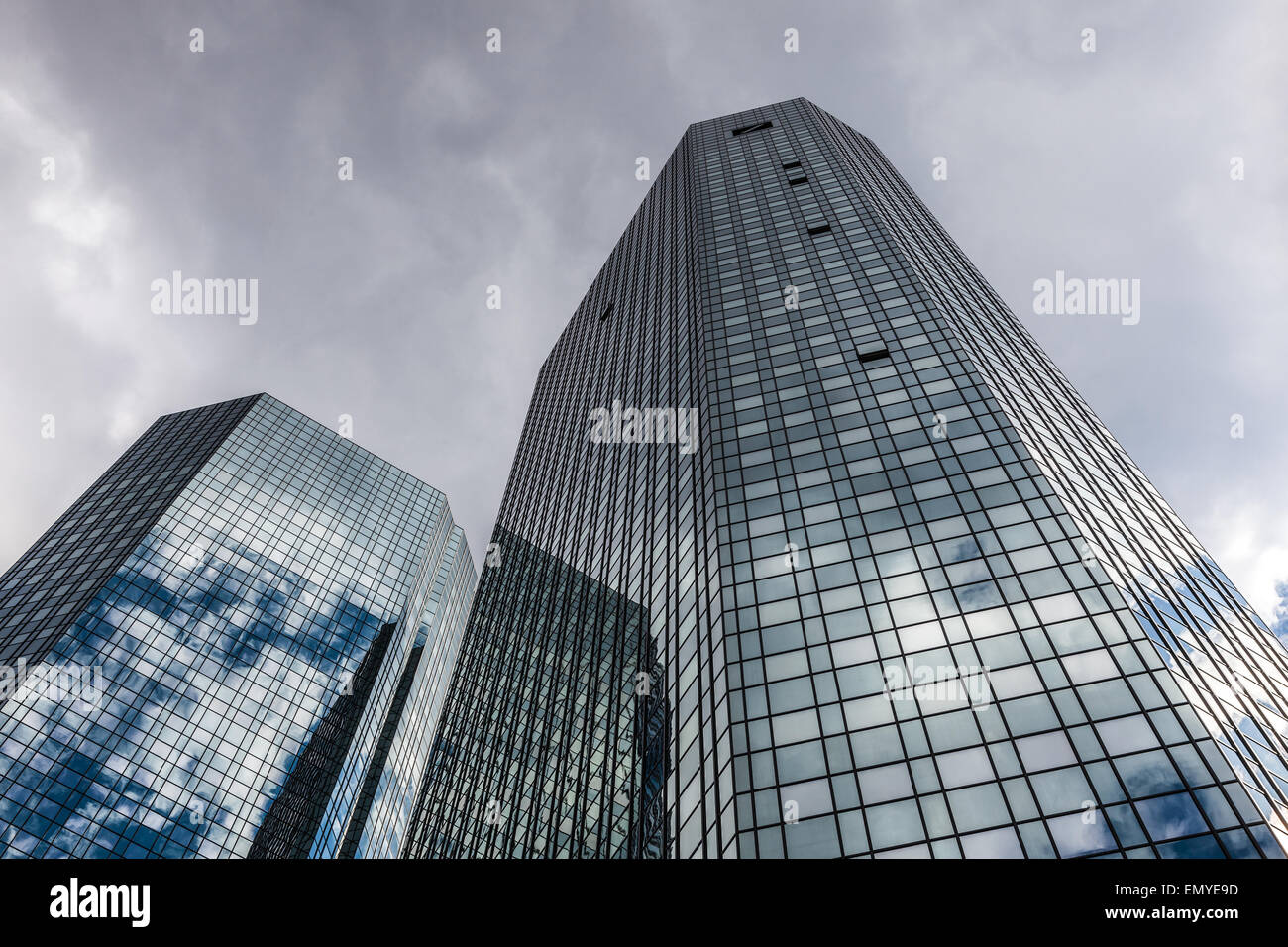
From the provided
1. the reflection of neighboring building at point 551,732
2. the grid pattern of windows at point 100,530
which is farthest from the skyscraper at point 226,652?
the reflection of neighboring building at point 551,732

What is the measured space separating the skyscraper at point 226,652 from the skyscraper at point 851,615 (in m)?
37.3

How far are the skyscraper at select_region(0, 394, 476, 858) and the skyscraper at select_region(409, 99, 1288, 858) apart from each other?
123ft

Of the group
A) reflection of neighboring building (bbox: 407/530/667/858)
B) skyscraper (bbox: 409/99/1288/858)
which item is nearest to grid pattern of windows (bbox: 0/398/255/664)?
reflection of neighboring building (bbox: 407/530/667/858)

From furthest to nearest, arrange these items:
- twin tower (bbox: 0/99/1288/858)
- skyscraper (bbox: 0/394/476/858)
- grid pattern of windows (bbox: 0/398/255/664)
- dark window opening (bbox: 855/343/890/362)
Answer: grid pattern of windows (bbox: 0/398/255/664)
skyscraper (bbox: 0/394/476/858)
dark window opening (bbox: 855/343/890/362)
twin tower (bbox: 0/99/1288/858)

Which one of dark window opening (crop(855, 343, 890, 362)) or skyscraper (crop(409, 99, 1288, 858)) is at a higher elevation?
dark window opening (crop(855, 343, 890, 362))

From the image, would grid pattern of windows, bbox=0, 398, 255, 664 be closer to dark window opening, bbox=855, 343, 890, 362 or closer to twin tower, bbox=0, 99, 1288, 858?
twin tower, bbox=0, 99, 1288, 858

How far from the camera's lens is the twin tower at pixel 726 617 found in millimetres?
31125

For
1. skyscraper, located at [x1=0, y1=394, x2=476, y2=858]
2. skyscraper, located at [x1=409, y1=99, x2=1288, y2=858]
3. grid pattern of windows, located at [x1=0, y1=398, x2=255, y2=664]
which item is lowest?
skyscraper, located at [x1=0, y1=394, x2=476, y2=858]

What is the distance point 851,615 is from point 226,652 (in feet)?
331

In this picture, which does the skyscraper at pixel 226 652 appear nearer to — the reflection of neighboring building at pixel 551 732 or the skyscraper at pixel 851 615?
the reflection of neighboring building at pixel 551 732

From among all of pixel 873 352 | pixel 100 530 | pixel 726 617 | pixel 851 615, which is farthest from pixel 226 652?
pixel 851 615

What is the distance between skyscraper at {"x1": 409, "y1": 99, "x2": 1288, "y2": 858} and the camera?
97.8ft

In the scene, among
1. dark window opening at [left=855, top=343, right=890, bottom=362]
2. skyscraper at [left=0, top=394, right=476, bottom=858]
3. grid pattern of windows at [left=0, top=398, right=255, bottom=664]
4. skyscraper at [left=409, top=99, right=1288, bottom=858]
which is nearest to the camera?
skyscraper at [left=409, top=99, right=1288, bottom=858]

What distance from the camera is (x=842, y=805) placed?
101ft
